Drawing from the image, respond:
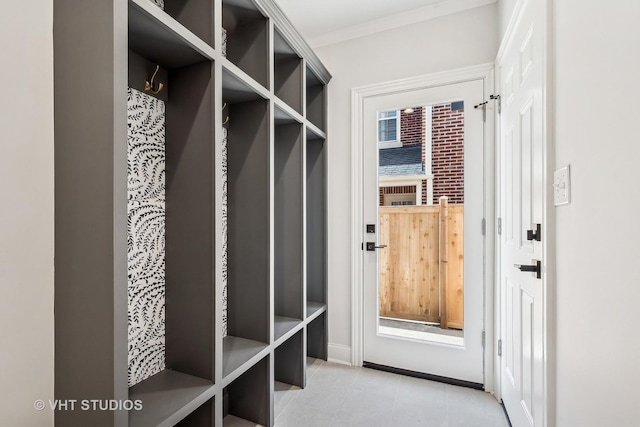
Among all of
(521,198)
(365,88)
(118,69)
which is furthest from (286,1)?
(521,198)

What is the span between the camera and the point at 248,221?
1.86 metres

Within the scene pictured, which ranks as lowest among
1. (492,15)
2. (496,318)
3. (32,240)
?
(496,318)

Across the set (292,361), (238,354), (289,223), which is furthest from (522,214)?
(292,361)

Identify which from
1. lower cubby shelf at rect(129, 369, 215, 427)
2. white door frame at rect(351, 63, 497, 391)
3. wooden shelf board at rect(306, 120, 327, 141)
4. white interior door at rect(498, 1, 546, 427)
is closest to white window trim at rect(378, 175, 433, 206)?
white door frame at rect(351, 63, 497, 391)

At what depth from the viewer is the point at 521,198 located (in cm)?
161

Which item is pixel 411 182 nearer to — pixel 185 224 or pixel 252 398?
pixel 185 224

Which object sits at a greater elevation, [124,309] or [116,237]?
[116,237]

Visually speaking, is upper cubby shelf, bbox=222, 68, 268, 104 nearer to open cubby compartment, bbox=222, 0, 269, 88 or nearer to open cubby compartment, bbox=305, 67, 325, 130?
open cubby compartment, bbox=222, 0, 269, 88

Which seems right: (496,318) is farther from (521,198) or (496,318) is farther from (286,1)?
(286,1)

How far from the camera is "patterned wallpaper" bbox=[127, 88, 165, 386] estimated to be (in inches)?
54.0

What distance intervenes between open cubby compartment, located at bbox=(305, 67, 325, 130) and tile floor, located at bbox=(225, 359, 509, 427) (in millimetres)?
1973

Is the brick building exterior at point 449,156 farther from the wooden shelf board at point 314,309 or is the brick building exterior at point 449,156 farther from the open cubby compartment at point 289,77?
the wooden shelf board at point 314,309

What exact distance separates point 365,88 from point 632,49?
194 cm

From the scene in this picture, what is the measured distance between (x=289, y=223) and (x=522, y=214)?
4.59 feet
